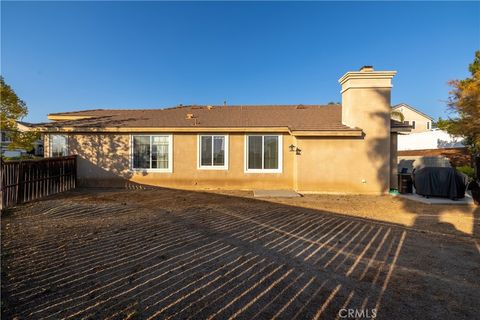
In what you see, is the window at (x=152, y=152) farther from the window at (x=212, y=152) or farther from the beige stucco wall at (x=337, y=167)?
the beige stucco wall at (x=337, y=167)

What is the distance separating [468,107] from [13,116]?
31.8 meters

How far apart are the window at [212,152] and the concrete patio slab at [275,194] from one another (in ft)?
7.64

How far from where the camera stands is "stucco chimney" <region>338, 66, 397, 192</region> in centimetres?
1146

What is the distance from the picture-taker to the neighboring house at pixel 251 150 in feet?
37.8

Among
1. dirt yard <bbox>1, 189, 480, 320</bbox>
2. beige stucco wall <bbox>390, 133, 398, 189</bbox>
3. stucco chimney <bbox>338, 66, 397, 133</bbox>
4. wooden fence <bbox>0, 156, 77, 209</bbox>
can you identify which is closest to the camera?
dirt yard <bbox>1, 189, 480, 320</bbox>

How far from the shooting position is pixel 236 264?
4.16 m

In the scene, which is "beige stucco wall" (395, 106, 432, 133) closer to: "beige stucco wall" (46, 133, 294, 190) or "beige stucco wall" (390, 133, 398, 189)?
"beige stucco wall" (390, 133, 398, 189)

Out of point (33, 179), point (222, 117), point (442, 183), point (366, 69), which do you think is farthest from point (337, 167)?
point (33, 179)

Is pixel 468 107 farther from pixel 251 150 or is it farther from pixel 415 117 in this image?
pixel 415 117

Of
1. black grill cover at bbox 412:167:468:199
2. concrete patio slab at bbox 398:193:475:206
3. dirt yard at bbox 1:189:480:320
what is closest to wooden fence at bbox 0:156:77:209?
dirt yard at bbox 1:189:480:320

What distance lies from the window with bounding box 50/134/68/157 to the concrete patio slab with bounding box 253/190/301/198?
9.63m

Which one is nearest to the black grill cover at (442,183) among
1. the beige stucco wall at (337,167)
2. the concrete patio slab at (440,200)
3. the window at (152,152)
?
the concrete patio slab at (440,200)

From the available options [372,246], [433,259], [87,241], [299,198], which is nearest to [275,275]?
[372,246]

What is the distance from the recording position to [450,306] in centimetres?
306
